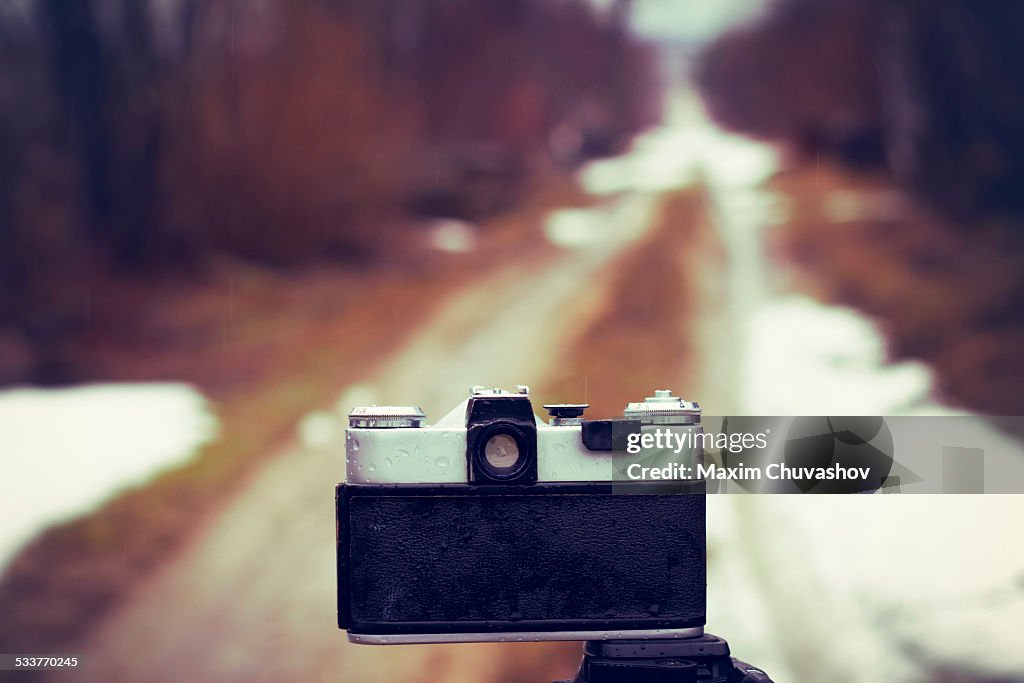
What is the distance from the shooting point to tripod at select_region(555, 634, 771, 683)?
0.92m

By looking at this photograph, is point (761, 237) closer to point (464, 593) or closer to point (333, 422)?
point (333, 422)

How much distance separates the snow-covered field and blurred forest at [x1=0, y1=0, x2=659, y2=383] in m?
0.15

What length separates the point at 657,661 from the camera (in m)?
0.93

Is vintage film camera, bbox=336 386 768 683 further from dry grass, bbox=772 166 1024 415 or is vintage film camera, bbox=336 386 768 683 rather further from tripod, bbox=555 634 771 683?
dry grass, bbox=772 166 1024 415

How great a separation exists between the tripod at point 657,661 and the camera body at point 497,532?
0.02 metres

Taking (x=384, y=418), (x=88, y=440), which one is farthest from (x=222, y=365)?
(x=384, y=418)

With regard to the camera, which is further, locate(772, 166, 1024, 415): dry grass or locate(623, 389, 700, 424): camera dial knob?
locate(772, 166, 1024, 415): dry grass

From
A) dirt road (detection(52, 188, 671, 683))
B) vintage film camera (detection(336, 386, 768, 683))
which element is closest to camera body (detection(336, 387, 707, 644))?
vintage film camera (detection(336, 386, 768, 683))

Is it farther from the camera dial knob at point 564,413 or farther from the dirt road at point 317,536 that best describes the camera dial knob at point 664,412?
the dirt road at point 317,536

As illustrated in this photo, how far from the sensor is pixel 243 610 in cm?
177

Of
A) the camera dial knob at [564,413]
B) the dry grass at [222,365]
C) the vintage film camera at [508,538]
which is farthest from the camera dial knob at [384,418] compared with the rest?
the dry grass at [222,365]

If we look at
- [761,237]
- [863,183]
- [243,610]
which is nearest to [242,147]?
[243,610]

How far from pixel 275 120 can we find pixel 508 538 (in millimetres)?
1327

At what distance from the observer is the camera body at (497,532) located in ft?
2.97
